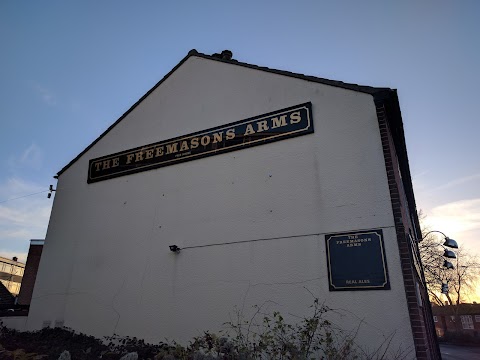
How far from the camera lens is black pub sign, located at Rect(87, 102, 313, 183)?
28.2 feet

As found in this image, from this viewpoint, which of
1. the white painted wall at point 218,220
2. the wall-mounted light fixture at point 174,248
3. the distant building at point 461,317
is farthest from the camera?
the distant building at point 461,317

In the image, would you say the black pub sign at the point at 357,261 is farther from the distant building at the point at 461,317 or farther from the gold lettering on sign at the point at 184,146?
the distant building at the point at 461,317

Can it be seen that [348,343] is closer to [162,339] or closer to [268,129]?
Result: [162,339]

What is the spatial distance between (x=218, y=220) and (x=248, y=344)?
309 centimetres

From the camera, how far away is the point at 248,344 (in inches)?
280

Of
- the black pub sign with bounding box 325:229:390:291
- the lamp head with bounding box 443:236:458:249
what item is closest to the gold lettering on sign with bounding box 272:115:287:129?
the black pub sign with bounding box 325:229:390:291

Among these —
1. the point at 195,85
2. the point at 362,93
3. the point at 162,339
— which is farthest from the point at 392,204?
the point at 195,85

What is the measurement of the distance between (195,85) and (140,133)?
2.61 m

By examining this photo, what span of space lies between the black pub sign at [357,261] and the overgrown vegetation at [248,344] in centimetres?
70

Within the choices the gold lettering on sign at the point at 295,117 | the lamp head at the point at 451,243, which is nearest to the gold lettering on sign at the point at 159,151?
the gold lettering on sign at the point at 295,117

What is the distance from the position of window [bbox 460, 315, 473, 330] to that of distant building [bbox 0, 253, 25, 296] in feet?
220

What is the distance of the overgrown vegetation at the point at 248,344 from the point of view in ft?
19.8

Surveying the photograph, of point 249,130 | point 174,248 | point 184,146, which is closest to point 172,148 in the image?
point 184,146

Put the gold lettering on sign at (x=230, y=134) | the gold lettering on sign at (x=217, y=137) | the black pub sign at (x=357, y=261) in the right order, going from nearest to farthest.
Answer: the black pub sign at (x=357, y=261) → the gold lettering on sign at (x=230, y=134) → the gold lettering on sign at (x=217, y=137)
